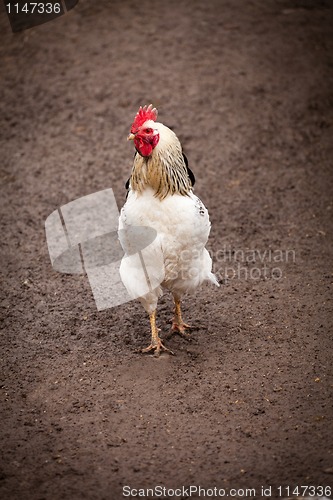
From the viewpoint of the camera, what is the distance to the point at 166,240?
4.86 meters

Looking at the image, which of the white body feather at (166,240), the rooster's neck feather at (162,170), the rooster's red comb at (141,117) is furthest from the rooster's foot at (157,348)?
the rooster's red comb at (141,117)

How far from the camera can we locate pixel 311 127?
8.41 m

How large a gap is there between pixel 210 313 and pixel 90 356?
1248 mm

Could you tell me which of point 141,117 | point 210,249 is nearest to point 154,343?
point 210,249

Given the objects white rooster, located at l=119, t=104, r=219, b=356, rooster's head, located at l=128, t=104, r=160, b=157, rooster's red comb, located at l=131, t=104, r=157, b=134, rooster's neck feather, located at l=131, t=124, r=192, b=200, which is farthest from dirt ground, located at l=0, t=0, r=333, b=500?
rooster's red comb, located at l=131, t=104, r=157, b=134

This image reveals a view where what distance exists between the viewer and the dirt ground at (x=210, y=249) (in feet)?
14.5

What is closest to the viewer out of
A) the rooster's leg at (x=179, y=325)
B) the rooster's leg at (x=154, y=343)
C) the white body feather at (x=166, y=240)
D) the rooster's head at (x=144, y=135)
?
the rooster's head at (x=144, y=135)

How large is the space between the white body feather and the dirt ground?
70cm

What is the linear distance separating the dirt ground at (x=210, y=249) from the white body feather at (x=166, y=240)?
2.30 ft

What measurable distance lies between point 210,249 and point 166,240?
197cm

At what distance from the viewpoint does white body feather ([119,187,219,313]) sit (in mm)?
4848

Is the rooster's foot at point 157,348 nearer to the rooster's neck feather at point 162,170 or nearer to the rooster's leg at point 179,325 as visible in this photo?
the rooster's leg at point 179,325

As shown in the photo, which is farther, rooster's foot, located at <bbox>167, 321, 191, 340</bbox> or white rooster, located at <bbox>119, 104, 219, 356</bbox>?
rooster's foot, located at <bbox>167, 321, 191, 340</bbox>

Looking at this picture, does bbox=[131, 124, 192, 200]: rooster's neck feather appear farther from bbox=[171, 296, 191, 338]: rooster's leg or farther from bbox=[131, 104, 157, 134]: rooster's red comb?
bbox=[171, 296, 191, 338]: rooster's leg
